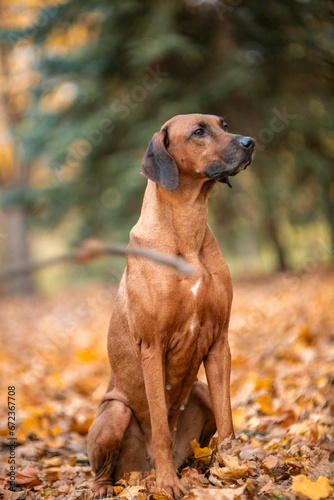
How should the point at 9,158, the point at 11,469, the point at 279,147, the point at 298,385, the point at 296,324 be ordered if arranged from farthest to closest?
the point at 9,158, the point at 279,147, the point at 296,324, the point at 298,385, the point at 11,469

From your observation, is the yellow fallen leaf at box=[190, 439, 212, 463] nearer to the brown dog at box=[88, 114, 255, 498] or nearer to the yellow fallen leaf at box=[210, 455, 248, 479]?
the brown dog at box=[88, 114, 255, 498]

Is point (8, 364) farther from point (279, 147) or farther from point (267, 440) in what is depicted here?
point (279, 147)

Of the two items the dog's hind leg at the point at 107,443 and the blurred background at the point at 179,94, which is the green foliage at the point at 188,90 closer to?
the blurred background at the point at 179,94

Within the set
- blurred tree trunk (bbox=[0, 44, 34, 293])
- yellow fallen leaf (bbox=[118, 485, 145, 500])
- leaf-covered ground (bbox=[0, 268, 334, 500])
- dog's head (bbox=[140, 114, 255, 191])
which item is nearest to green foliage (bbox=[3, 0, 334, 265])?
leaf-covered ground (bbox=[0, 268, 334, 500])

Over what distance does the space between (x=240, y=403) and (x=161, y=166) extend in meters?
2.59

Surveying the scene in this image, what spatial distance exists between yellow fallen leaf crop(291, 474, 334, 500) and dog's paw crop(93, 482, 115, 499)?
117cm

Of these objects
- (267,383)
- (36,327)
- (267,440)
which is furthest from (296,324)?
(36,327)

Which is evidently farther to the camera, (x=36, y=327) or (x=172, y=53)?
(x=36, y=327)

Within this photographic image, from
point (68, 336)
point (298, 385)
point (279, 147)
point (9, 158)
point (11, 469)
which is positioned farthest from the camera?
point (9, 158)

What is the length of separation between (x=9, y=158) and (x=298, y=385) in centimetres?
1478

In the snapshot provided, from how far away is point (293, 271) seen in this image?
1150cm

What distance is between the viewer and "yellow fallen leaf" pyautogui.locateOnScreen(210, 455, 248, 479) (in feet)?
9.00

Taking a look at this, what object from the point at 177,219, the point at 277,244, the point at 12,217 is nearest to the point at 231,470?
the point at 177,219

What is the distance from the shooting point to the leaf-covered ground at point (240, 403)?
9.25 ft
